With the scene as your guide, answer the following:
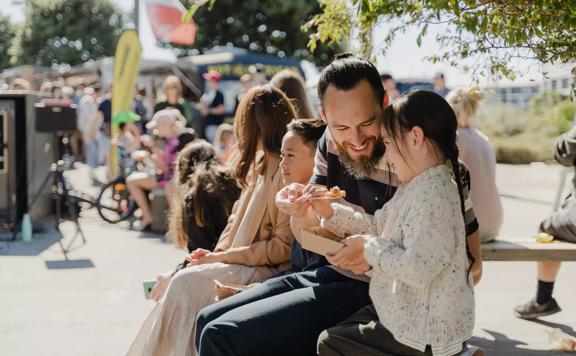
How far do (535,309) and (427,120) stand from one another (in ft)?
11.3

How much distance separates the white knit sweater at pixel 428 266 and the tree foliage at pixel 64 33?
57306 mm

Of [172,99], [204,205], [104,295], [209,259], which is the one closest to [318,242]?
[209,259]

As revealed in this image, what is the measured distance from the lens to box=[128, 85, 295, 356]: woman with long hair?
3.94m

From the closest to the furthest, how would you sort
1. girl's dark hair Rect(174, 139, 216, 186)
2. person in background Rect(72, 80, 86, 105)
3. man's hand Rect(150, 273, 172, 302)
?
1. man's hand Rect(150, 273, 172, 302)
2. girl's dark hair Rect(174, 139, 216, 186)
3. person in background Rect(72, 80, 86, 105)

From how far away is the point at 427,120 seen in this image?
9.46 ft

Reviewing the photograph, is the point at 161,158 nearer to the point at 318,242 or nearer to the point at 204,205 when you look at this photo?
the point at 204,205

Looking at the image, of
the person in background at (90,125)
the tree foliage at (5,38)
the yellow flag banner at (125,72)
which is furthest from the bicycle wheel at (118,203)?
the tree foliage at (5,38)

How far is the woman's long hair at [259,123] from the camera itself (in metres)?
4.34

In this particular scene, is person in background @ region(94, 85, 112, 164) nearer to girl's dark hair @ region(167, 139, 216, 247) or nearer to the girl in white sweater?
girl's dark hair @ region(167, 139, 216, 247)

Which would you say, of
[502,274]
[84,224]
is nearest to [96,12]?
[84,224]

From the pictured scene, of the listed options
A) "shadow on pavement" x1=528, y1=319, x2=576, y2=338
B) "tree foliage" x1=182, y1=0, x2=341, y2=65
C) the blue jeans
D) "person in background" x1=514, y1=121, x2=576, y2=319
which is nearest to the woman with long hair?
the blue jeans

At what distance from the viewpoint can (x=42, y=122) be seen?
10.2 m

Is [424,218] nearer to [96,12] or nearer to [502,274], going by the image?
[502,274]

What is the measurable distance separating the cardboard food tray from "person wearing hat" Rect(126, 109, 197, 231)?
21.5ft
